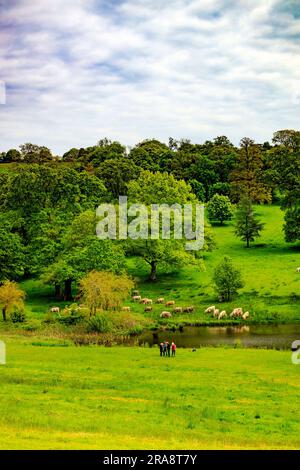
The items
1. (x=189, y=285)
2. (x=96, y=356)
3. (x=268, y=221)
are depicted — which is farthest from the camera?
(x=268, y=221)

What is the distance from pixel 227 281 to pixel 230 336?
13.9 meters

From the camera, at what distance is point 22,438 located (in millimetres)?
21438

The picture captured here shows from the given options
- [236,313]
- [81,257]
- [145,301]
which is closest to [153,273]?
[145,301]

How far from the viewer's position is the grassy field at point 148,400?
74.5ft

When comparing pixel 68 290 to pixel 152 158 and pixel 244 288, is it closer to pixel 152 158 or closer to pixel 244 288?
pixel 244 288

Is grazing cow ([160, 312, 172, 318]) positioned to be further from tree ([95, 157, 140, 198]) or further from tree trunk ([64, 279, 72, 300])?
tree ([95, 157, 140, 198])

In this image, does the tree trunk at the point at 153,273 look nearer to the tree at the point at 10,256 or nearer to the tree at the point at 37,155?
the tree at the point at 10,256

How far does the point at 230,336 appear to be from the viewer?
54219 mm

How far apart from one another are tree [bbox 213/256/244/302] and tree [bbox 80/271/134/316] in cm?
1259

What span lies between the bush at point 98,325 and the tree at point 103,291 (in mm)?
1250

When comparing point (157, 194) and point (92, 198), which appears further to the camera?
point (92, 198)
